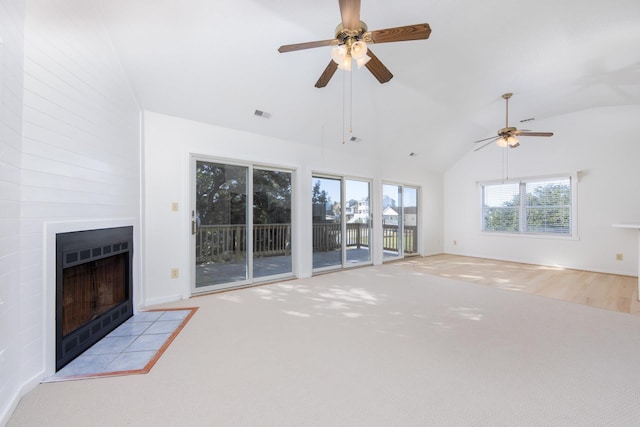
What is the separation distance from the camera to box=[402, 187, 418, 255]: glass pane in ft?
21.3

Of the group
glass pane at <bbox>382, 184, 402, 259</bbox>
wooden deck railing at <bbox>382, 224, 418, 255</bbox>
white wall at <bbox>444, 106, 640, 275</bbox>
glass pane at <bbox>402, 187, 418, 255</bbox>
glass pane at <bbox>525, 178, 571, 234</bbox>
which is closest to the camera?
white wall at <bbox>444, 106, 640, 275</bbox>

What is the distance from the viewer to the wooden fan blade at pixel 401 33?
1.82m

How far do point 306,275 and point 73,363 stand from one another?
2987 mm

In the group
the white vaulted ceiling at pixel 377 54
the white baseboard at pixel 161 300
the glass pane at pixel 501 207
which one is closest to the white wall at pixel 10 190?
the white vaulted ceiling at pixel 377 54

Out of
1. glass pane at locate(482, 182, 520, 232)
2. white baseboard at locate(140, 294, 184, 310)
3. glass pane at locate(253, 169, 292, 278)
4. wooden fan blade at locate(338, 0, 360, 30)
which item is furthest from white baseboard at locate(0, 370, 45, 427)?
glass pane at locate(482, 182, 520, 232)

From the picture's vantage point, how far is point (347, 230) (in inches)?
205

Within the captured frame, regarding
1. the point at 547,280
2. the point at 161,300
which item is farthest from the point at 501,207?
the point at 161,300

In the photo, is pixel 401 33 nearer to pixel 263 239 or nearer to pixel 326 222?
pixel 263 239

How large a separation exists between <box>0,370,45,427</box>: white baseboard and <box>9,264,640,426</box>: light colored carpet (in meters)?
0.04

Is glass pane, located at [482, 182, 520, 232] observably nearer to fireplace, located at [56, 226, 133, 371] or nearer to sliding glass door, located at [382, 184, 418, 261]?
sliding glass door, located at [382, 184, 418, 261]

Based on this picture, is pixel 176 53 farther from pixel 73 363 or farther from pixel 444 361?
pixel 444 361

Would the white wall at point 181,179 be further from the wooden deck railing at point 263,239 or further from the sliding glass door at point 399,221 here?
the sliding glass door at point 399,221

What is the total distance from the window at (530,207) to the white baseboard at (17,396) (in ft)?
25.1

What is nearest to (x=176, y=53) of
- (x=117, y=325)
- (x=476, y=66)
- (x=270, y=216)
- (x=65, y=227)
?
(x=65, y=227)
